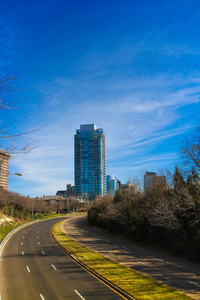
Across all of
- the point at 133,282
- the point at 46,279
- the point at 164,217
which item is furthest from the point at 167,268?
the point at 46,279

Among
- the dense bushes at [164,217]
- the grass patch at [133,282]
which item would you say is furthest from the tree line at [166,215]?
the grass patch at [133,282]

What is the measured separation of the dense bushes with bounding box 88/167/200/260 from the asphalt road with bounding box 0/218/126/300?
13.5 m

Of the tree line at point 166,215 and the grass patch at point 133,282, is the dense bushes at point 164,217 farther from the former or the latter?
the grass patch at point 133,282

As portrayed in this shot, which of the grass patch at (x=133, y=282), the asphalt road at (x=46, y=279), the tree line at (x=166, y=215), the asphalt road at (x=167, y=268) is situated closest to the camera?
the asphalt road at (x=46, y=279)

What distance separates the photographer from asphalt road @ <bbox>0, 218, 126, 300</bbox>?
1527 centimetres

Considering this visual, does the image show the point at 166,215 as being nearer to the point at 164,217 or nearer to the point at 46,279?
the point at 164,217

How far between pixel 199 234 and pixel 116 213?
2171 cm

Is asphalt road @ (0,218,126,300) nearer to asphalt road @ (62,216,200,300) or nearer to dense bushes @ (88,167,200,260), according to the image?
asphalt road @ (62,216,200,300)

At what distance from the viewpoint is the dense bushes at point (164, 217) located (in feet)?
100

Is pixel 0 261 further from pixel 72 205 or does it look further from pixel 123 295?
pixel 72 205

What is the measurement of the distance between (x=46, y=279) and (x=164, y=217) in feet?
54.3

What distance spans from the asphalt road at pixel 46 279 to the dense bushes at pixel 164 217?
13.5 metres

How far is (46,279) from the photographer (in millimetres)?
19062

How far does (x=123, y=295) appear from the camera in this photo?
50.4 ft
